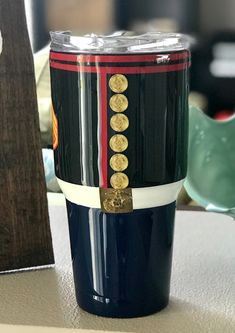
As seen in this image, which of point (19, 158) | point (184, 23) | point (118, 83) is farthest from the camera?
point (184, 23)

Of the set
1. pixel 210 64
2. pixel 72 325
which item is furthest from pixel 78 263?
pixel 210 64

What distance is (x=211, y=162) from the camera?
2.33 ft

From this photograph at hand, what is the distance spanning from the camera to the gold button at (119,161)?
0.51m

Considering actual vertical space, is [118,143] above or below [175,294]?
above

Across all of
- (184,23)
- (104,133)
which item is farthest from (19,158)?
(184,23)

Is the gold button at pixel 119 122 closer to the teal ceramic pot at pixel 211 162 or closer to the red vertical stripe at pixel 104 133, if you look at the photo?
the red vertical stripe at pixel 104 133

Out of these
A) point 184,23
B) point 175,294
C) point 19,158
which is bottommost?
point 184,23

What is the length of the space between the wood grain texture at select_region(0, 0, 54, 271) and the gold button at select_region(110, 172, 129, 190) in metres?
0.13

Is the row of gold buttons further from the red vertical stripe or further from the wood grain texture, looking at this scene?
the wood grain texture

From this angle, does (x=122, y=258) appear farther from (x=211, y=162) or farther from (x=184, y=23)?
(x=184, y=23)

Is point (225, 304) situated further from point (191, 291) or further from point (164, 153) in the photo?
point (164, 153)

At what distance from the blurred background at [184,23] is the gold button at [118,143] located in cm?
206

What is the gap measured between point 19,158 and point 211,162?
0.69ft

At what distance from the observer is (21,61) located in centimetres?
61
